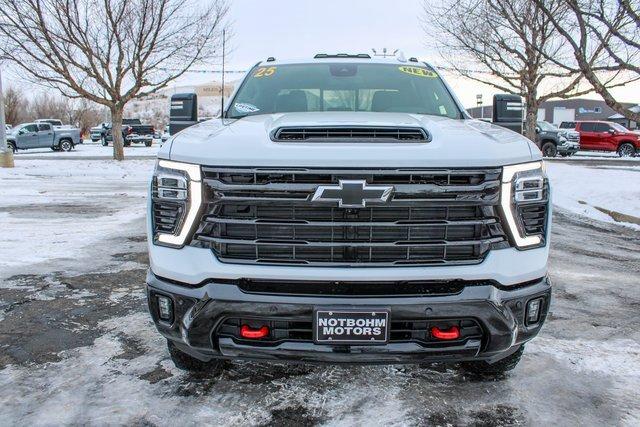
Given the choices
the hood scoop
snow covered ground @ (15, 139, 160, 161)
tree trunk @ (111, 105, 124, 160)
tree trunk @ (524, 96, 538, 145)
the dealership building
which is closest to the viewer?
the hood scoop

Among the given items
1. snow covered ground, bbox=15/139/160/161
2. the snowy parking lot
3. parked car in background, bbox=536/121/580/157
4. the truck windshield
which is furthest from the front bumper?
parked car in background, bbox=536/121/580/157

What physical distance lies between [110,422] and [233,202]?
122 cm

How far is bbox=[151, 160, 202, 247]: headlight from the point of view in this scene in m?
2.57

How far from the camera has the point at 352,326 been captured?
244cm

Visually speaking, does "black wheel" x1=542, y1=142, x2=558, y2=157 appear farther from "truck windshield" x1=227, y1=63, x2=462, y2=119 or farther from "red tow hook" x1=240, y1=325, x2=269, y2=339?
"red tow hook" x1=240, y1=325, x2=269, y2=339

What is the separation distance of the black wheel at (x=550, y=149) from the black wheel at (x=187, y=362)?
88.3 feet

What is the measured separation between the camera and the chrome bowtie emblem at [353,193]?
2.45m

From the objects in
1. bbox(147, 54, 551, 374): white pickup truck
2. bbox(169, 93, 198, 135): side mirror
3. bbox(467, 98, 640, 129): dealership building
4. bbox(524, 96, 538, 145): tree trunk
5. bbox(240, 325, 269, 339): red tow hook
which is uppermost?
bbox(467, 98, 640, 129): dealership building

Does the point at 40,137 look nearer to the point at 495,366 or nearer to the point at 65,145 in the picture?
the point at 65,145

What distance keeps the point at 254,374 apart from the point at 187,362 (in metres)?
0.40

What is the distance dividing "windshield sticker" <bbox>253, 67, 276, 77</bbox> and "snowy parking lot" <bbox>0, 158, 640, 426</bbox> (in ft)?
6.81

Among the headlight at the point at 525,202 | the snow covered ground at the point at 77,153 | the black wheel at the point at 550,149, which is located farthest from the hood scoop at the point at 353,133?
the black wheel at the point at 550,149

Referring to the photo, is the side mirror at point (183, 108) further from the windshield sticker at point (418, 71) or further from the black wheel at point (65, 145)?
the black wheel at point (65, 145)

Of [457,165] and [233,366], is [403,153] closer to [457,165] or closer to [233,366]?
[457,165]
